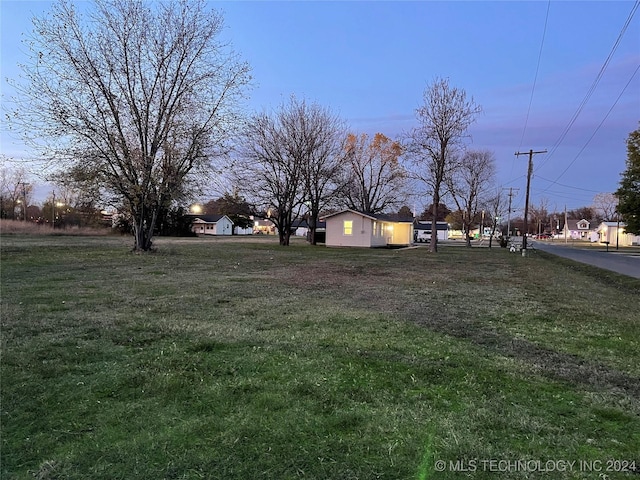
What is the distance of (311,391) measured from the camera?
3271 millimetres

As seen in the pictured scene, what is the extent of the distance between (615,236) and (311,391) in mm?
76821

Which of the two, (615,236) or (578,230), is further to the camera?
(578,230)

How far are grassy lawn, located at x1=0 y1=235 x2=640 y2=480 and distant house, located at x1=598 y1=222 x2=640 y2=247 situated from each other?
6675 centimetres

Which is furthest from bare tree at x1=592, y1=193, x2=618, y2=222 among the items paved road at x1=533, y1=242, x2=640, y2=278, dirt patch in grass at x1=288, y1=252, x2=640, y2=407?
dirt patch in grass at x1=288, y1=252, x2=640, y2=407

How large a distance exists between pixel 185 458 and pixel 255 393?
94 centimetres

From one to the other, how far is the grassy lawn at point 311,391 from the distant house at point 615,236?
6675cm

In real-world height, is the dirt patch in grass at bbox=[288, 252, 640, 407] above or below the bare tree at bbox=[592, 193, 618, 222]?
below

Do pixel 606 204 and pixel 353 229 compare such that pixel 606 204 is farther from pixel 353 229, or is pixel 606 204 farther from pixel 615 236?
pixel 353 229

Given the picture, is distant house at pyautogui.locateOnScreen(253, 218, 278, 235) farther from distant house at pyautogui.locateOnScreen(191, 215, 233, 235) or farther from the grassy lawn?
the grassy lawn

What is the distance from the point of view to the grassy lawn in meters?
2.32

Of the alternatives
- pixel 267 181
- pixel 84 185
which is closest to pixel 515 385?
pixel 84 185

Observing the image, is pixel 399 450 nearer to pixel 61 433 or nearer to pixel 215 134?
pixel 61 433

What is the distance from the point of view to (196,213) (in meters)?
81.4

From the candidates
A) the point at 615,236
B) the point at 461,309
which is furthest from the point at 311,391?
the point at 615,236
